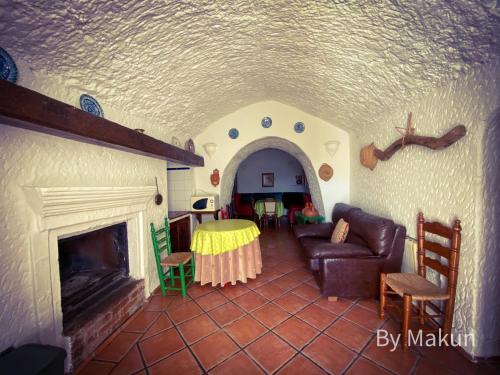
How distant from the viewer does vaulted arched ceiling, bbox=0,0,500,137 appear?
3.84 feet

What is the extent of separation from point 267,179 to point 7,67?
6.92 metres

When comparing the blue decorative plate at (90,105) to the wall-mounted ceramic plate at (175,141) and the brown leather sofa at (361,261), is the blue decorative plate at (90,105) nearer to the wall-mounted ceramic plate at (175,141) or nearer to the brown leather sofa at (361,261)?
the wall-mounted ceramic plate at (175,141)

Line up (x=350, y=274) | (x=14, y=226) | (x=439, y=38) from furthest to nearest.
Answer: (x=350, y=274), (x=439, y=38), (x=14, y=226)

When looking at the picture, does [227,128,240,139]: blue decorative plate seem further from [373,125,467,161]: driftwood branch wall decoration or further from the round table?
[373,125,467,161]: driftwood branch wall decoration

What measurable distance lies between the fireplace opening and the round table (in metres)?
0.85

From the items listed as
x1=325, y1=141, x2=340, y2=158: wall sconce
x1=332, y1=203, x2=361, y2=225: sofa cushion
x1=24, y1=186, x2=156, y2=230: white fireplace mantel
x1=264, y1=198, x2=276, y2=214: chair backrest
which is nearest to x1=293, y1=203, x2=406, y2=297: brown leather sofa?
x1=332, y1=203, x2=361, y2=225: sofa cushion

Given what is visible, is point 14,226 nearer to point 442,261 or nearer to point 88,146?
point 88,146

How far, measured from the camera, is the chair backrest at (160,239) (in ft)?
8.13

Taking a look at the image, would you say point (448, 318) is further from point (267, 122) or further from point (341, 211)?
point (267, 122)

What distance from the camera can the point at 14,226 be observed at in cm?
121

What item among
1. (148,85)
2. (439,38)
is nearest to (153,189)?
(148,85)

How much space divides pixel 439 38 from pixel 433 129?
0.81 m

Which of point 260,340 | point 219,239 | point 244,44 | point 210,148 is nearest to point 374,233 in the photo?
point 260,340

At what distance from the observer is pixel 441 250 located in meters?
1.66
